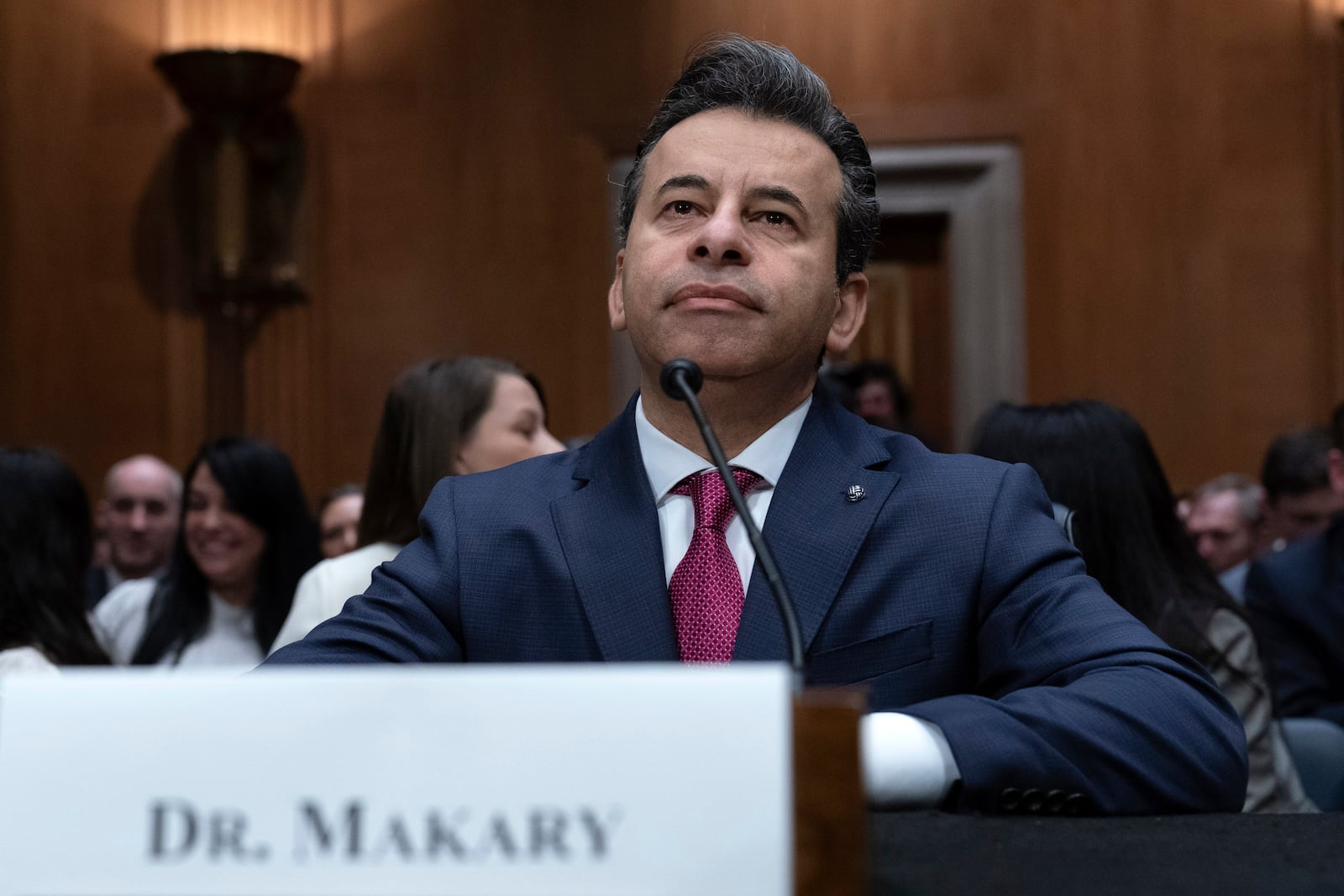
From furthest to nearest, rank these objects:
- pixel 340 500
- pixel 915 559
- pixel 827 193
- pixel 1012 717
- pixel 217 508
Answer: pixel 340 500 < pixel 217 508 < pixel 827 193 < pixel 915 559 < pixel 1012 717

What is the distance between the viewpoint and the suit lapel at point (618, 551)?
1611 millimetres

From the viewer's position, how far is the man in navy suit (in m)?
1.57

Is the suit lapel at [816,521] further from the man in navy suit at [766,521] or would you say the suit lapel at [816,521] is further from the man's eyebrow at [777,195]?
the man's eyebrow at [777,195]

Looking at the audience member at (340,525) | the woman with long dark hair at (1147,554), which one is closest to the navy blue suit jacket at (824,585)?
the woman with long dark hair at (1147,554)

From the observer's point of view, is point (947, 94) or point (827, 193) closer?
point (827, 193)

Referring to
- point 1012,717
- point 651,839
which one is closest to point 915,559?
point 1012,717

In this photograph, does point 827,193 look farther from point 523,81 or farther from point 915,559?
point 523,81

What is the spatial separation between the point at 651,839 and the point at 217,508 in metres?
3.28

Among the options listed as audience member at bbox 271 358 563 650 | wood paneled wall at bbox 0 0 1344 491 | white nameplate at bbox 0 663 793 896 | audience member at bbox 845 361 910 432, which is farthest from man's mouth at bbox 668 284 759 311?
wood paneled wall at bbox 0 0 1344 491

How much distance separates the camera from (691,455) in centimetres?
175

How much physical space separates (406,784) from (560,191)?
517 cm

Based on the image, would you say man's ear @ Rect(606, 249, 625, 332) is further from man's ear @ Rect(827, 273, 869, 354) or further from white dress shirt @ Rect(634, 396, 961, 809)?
man's ear @ Rect(827, 273, 869, 354)

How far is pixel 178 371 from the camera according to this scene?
230 inches

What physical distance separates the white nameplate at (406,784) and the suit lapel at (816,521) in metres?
0.76
